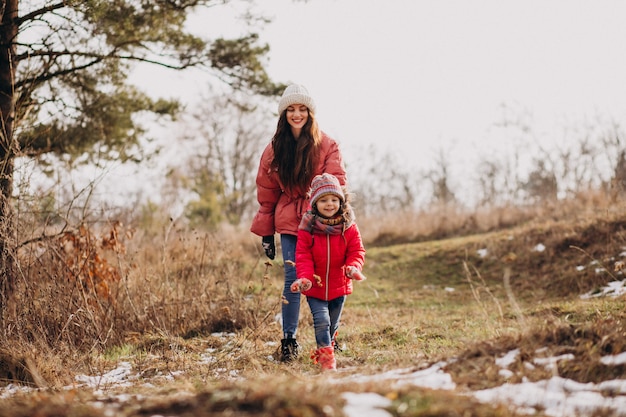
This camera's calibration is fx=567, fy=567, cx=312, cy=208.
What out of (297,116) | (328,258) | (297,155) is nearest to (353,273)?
(328,258)

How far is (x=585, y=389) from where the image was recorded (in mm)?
2619

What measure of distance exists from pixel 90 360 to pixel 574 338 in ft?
11.0

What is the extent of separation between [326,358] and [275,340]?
175 centimetres

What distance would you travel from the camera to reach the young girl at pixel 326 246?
397cm

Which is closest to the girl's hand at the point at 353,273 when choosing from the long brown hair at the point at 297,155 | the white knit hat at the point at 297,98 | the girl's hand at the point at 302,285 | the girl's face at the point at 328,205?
the girl's hand at the point at 302,285

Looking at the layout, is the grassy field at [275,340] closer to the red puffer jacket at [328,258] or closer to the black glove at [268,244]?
the black glove at [268,244]

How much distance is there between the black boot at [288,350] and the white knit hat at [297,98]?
1798mm

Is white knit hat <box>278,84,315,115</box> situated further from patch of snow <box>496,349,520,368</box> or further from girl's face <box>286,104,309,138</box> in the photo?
patch of snow <box>496,349,520,368</box>

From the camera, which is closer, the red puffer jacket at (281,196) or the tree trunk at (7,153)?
the red puffer jacket at (281,196)

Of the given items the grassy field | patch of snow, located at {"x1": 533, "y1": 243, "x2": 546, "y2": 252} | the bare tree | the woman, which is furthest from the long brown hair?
the bare tree

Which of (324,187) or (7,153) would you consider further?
(7,153)

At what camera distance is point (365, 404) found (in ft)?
7.15

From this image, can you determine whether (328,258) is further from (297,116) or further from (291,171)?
(297,116)

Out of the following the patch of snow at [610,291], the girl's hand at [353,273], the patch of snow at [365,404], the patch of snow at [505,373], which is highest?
the girl's hand at [353,273]
